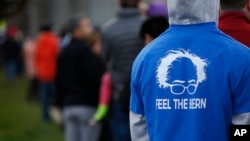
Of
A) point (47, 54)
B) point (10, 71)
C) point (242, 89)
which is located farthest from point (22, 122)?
point (242, 89)

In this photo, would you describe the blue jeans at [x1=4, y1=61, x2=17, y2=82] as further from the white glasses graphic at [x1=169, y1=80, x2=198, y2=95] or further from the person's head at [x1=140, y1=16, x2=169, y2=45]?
the white glasses graphic at [x1=169, y1=80, x2=198, y2=95]

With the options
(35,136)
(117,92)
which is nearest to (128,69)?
(117,92)

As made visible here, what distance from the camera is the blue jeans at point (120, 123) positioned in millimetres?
10094

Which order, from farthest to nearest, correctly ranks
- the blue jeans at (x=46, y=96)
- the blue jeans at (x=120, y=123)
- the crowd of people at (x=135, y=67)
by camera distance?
the blue jeans at (x=46, y=96), the blue jeans at (x=120, y=123), the crowd of people at (x=135, y=67)

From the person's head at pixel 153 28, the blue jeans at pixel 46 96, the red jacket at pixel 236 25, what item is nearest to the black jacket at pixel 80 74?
the person's head at pixel 153 28

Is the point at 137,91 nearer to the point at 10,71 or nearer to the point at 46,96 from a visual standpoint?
the point at 46,96

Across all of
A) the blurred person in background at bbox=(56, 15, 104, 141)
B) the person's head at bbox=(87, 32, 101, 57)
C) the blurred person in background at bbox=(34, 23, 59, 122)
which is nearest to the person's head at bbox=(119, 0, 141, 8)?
the blurred person in background at bbox=(56, 15, 104, 141)

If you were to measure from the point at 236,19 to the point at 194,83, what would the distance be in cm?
93

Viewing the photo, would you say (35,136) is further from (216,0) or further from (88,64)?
(216,0)

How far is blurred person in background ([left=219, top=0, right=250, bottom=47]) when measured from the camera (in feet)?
21.9

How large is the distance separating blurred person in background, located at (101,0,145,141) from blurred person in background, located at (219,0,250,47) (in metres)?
3.21

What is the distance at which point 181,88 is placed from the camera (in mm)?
5906

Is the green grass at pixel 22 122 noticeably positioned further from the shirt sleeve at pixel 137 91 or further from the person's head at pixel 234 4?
the shirt sleeve at pixel 137 91

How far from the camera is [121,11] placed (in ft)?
34.0
